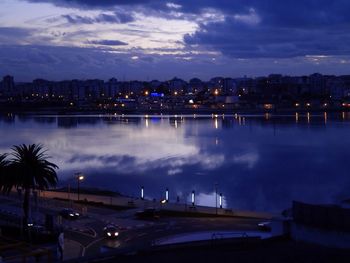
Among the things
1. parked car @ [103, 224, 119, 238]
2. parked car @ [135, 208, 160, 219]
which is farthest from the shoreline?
parked car @ [103, 224, 119, 238]

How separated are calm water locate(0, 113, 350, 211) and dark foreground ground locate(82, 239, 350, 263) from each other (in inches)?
344

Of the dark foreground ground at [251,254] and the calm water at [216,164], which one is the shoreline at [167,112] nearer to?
the calm water at [216,164]

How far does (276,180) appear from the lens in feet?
57.1

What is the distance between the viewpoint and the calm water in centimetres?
1527

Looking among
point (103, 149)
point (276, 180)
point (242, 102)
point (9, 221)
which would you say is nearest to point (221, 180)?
point (276, 180)

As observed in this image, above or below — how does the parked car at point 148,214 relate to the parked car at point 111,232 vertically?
below

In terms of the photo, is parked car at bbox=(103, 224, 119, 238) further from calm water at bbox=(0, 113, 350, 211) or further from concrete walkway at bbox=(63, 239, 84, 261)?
calm water at bbox=(0, 113, 350, 211)

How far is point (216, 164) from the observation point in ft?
71.6

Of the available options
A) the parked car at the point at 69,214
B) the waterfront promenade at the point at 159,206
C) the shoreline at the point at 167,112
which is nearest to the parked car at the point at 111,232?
the parked car at the point at 69,214

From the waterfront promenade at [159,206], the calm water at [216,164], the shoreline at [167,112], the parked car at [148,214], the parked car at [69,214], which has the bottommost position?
the calm water at [216,164]

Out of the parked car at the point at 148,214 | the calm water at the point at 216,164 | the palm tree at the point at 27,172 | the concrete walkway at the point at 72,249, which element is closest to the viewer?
the concrete walkway at the point at 72,249

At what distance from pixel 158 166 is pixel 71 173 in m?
3.58

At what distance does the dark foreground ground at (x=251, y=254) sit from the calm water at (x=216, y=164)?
8738 millimetres

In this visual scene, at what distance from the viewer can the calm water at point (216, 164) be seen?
50.1 feet
